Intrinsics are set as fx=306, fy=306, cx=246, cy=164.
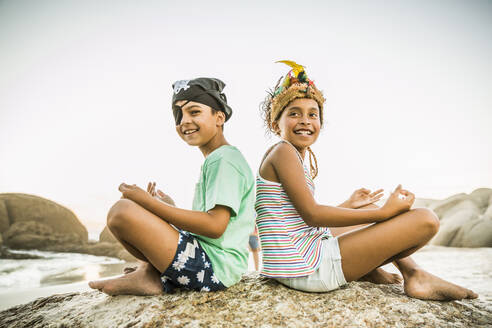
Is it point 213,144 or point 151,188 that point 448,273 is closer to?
point 213,144

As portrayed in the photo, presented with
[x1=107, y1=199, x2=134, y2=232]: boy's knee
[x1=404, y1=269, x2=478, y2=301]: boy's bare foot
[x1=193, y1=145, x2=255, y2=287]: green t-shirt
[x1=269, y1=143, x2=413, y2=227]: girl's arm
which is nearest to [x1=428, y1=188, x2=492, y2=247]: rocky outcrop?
[x1=404, y1=269, x2=478, y2=301]: boy's bare foot

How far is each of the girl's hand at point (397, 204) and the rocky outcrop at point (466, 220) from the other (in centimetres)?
804

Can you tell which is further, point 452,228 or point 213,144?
point 452,228

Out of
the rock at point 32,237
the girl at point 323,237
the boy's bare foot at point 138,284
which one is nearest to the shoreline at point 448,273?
the girl at point 323,237

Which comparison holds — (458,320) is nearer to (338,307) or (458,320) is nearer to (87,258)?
(338,307)

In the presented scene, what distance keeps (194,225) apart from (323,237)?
104cm

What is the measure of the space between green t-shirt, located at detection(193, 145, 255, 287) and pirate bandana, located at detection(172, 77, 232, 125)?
0.48 m

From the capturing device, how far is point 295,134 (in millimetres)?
2414

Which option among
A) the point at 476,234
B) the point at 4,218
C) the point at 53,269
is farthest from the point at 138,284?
the point at 476,234

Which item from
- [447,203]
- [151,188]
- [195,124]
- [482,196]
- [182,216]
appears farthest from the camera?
[447,203]

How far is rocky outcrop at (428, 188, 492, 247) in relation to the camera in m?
8.18

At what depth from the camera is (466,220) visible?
893 cm

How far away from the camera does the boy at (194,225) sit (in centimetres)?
171

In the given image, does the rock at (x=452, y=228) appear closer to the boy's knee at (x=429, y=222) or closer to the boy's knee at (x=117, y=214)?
the boy's knee at (x=429, y=222)
